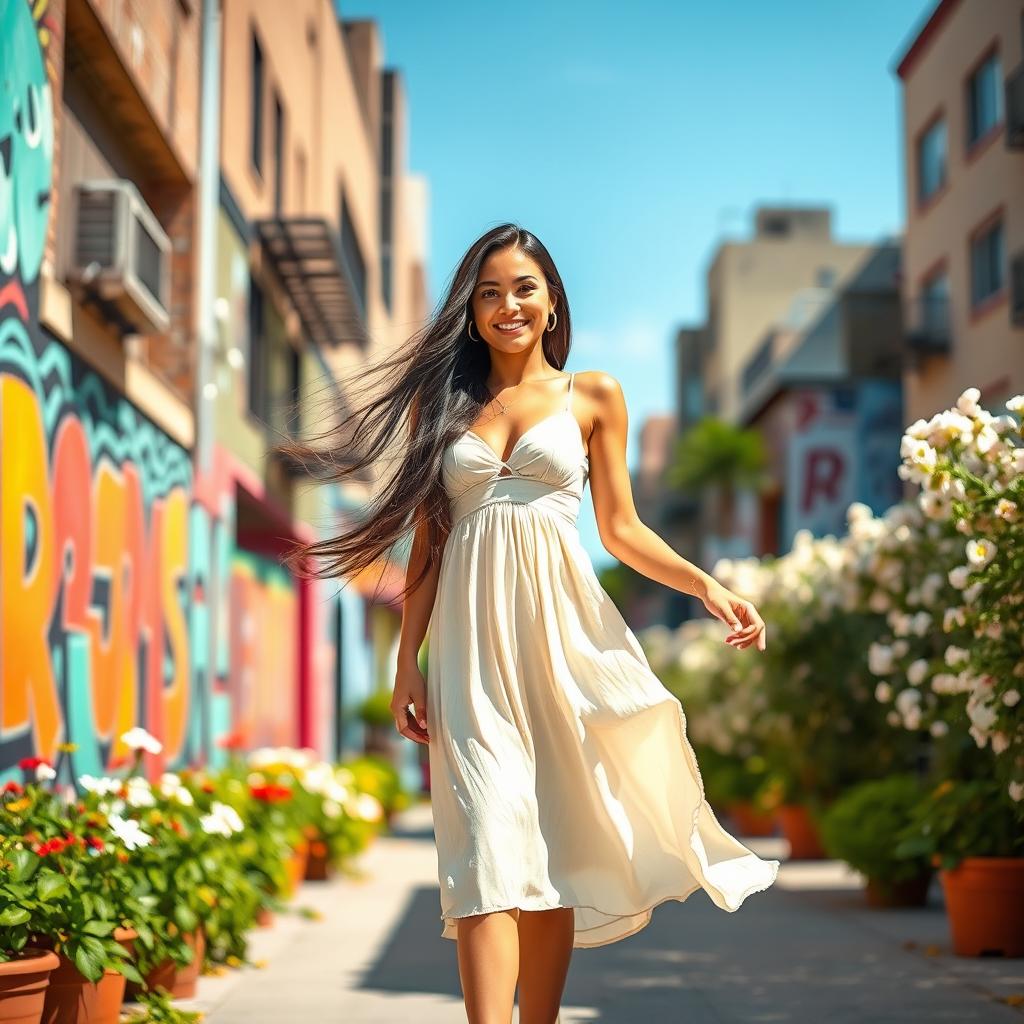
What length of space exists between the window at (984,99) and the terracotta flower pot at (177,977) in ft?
50.6

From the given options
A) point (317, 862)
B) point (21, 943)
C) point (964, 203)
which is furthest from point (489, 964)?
point (964, 203)

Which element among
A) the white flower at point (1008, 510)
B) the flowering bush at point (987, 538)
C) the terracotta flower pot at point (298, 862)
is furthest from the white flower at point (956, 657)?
the terracotta flower pot at point (298, 862)

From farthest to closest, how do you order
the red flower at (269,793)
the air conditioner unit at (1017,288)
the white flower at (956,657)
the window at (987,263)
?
1. the window at (987,263)
2. the air conditioner unit at (1017,288)
3. the red flower at (269,793)
4. the white flower at (956,657)

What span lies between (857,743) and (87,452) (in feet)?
21.5

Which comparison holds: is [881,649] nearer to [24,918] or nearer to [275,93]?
[24,918]

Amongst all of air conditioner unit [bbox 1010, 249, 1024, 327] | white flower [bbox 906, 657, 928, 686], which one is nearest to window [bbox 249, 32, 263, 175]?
white flower [bbox 906, 657, 928, 686]

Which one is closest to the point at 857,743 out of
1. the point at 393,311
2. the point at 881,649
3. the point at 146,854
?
the point at 881,649

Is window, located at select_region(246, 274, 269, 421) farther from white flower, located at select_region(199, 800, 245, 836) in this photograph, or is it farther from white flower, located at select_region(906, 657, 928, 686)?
white flower, located at select_region(199, 800, 245, 836)

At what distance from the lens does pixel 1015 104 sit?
1634 centimetres

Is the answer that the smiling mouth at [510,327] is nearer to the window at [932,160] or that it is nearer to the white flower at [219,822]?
the white flower at [219,822]

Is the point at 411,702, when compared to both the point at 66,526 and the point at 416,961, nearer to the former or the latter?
the point at 416,961

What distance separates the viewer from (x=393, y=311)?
2942 cm

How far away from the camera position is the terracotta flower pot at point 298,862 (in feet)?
32.6

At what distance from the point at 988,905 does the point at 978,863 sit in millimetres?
191
